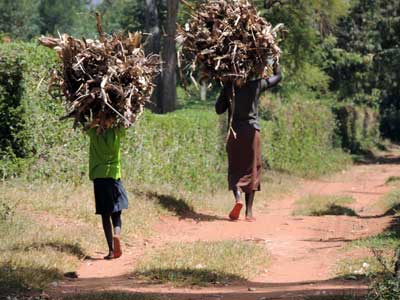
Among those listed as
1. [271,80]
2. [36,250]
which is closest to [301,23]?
[271,80]

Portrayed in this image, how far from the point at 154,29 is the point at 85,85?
12.3m

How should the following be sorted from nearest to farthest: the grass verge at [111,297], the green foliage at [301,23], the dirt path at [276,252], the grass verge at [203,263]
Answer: the grass verge at [111,297] < the dirt path at [276,252] < the grass verge at [203,263] < the green foliage at [301,23]

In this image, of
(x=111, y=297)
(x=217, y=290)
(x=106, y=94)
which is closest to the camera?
(x=111, y=297)

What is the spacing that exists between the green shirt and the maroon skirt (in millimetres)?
3578

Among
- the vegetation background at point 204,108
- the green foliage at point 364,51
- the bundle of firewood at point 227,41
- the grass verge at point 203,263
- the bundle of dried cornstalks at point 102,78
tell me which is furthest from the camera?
the green foliage at point 364,51

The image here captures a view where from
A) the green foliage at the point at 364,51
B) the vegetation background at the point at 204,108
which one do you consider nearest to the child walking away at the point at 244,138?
the vegetation background at the point at 204,108

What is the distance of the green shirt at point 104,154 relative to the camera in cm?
954

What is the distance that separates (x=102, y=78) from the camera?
9.31 metres

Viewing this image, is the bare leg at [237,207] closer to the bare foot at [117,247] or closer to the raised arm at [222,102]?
the raised arm at [222,102]

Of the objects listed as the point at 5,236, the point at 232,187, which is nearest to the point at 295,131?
the point at 232,187

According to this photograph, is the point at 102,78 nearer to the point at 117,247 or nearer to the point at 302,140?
the point at 117,247

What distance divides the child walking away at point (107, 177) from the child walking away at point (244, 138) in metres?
3.20

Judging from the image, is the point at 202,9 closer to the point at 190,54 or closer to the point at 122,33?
the point at 190,54

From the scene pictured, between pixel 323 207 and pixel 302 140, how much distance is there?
11816 mm
